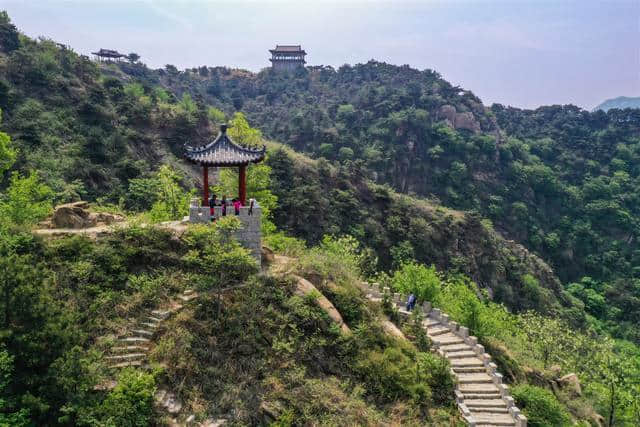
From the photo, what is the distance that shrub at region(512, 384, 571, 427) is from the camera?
15617mm

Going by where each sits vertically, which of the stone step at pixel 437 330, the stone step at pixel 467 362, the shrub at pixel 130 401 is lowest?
the stone step at pixel 467 362

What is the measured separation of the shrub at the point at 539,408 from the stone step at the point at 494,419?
1100 millimetres

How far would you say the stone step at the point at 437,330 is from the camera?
1937cm

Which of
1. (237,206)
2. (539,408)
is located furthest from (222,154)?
(539,408)

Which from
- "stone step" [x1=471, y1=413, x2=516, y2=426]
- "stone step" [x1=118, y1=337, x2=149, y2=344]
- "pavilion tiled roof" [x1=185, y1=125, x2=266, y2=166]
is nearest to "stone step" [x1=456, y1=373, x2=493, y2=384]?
"stone step" [x1=471, y1=413, x2=516, y2=426]

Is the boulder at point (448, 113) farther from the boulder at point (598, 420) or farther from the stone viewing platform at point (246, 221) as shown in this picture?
the stone viewing platform at point (246, 221)

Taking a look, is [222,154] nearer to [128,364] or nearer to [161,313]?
[161,313]

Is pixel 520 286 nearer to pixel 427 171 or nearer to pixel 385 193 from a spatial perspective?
pixel 385 193

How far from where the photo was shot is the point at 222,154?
53.5 ft

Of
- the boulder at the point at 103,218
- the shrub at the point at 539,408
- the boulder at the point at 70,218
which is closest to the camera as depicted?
the shrub at the point at 539,408

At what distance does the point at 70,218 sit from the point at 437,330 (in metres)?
17.0

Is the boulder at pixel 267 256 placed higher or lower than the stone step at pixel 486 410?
higher

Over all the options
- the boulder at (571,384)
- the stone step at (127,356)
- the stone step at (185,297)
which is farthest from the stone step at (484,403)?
the stone step at (127,356)

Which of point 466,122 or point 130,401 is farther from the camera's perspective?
point 466,122
